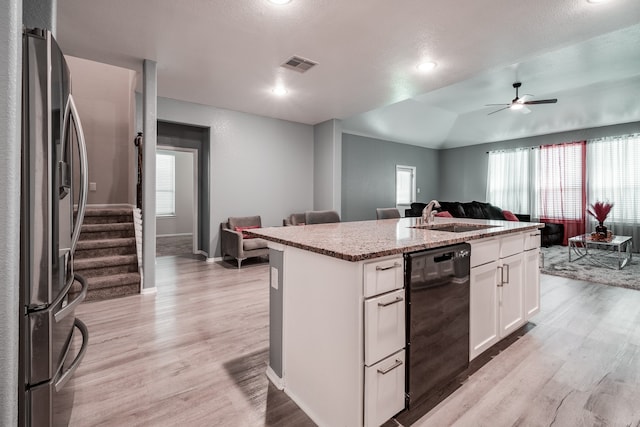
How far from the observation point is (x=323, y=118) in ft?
19.3

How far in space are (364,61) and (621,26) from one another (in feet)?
7.65

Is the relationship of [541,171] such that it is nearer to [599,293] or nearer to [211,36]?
[599,293]

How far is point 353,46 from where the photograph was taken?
3.09m

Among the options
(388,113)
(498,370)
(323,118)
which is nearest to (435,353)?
(498,370)

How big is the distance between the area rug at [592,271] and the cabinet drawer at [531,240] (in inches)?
89.5

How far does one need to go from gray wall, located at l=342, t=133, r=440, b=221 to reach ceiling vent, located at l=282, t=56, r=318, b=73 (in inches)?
139

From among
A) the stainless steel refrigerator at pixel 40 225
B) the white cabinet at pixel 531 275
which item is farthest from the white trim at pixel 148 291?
the white cabinet at pixel 531 275

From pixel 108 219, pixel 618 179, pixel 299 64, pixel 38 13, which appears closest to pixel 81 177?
pixel 38 13

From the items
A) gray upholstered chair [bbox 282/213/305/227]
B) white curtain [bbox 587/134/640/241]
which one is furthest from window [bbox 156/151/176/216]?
white curtain [bbox 587/134/640/241]

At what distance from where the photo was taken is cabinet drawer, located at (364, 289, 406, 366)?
1260mm

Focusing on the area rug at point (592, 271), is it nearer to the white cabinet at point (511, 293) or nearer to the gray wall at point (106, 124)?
the white cabinet at point (511, 293)

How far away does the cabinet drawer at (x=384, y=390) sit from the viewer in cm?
128

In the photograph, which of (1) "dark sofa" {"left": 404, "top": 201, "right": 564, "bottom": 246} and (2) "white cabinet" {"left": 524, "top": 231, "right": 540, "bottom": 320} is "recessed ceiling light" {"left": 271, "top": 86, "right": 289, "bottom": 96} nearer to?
(2) "white cabinet" {"left": 524, "top": 231, "right": 540, "bottom": 320}

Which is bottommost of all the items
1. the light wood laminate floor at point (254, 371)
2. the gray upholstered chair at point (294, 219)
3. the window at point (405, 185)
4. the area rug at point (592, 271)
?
the light wood laminate floor at point (254, 371)
